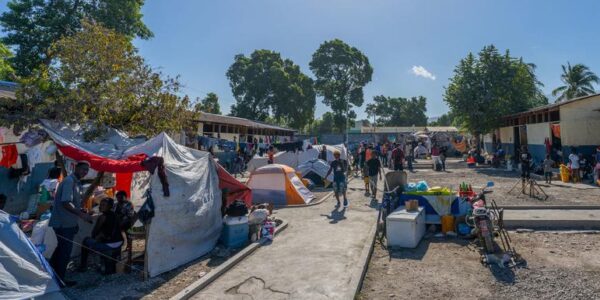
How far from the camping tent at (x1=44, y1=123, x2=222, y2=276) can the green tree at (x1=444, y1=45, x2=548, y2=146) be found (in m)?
24.3

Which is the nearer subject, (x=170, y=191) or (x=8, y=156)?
(x=170, y=191)

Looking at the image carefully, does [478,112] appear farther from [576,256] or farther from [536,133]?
[576,256]

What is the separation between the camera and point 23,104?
7254 mm

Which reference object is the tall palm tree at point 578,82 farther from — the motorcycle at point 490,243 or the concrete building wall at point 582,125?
the motorcycle at point 490,243

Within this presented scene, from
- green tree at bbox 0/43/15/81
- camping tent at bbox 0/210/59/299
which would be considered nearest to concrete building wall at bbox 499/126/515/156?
camping tent at bbox 0/210/59/299

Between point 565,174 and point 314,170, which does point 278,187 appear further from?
point 565,174

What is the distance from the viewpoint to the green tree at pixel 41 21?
60.5ft

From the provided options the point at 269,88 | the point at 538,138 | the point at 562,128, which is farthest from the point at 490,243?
the point at 269,88

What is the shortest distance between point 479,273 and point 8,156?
36.5 feet

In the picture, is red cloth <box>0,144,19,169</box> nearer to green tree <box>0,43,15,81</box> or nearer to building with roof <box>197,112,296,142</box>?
building with roof <box>197,112,296,142</box>

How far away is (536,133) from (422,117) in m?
51.9

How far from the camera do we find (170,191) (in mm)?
6074

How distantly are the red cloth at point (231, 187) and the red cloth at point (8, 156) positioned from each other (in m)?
5.69

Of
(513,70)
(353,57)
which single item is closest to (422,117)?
(353,57)
